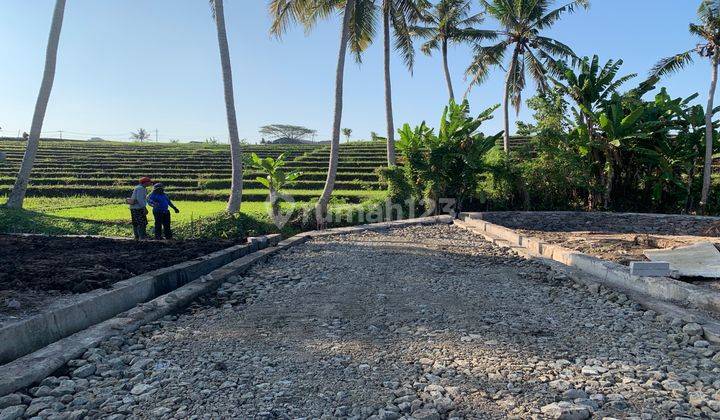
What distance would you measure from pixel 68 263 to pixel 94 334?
2.31 metres

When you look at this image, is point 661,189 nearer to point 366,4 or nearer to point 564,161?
point 564,161

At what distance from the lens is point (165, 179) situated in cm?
2525

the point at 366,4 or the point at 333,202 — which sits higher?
the point at 366,4

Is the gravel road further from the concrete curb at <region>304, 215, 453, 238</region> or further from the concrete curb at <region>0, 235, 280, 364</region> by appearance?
the concrete curb at <region>304, 215, 453, 238</region>

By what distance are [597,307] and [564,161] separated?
462 inches

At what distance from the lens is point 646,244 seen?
9273 millimetres

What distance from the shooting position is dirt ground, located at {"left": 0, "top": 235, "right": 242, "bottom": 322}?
4.29m

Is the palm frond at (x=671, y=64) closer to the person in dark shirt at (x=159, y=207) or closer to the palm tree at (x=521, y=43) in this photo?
the palm tree at (x=521, y=43)

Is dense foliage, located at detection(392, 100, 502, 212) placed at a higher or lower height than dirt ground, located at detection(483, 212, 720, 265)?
higher

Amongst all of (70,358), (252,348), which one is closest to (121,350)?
(70,358)

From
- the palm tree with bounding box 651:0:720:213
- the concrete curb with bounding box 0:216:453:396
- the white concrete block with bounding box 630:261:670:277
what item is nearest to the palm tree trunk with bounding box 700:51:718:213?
the palm tree with bounding box 651:0:720:213

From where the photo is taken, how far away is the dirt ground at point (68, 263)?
429 cm

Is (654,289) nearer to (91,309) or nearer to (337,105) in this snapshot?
(91,309)

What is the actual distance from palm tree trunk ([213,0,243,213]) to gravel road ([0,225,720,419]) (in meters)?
6.73
